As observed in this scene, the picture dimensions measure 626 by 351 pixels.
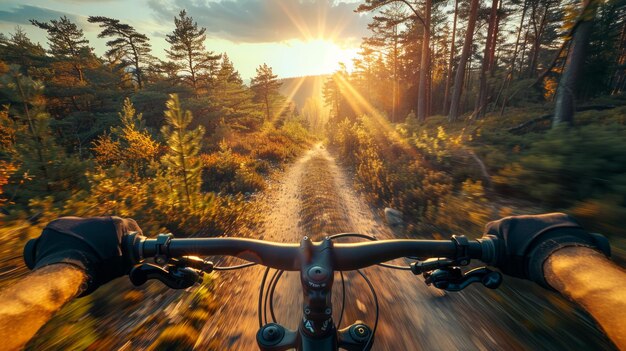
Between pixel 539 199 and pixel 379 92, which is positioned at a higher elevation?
pixel 379 92

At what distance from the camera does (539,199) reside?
4355 mm

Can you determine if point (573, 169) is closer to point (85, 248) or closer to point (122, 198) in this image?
point (85, 248)

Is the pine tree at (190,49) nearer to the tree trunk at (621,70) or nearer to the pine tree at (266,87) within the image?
the pine tree at (266,87)

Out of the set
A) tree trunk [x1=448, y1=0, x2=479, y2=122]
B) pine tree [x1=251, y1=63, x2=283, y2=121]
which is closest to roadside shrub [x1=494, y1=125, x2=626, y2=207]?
tree trunk [x1=448, y1=0, x2=479, y2=122]

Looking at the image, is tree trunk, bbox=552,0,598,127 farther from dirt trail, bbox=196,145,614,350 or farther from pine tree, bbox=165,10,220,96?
pine tree, bbox=165,10,220,96

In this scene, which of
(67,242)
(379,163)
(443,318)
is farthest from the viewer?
(379,163)

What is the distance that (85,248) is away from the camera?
1146 mm

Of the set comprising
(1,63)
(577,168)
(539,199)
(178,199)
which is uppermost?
(1,63)

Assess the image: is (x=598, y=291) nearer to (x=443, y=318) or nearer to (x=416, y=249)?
(x=416, y=249)

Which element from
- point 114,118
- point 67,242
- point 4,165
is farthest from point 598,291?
point 114,118

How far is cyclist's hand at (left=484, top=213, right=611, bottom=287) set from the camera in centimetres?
108

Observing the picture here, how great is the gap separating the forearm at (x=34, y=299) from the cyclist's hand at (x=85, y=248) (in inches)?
2.7

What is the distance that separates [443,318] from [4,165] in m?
8.82

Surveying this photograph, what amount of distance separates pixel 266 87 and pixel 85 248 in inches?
2092
